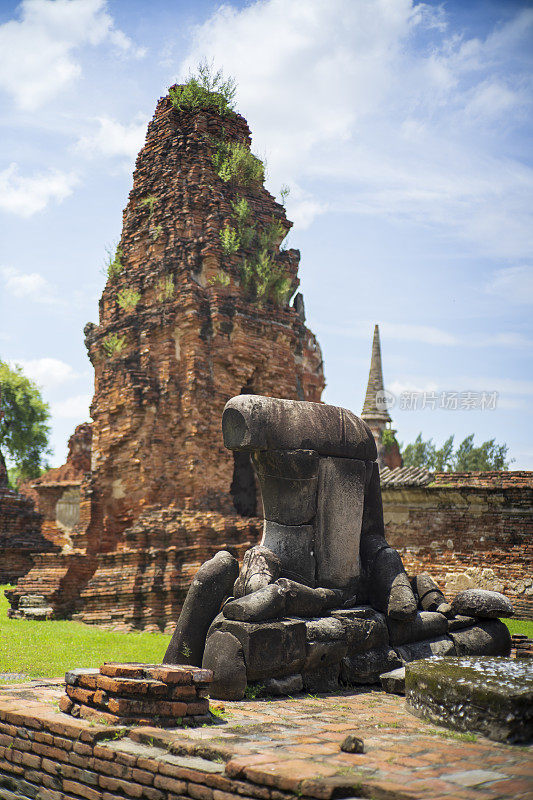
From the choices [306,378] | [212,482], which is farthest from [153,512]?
[306,378]

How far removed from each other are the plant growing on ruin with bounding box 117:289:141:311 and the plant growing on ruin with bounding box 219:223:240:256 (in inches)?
72.8

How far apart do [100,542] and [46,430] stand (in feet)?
63.1

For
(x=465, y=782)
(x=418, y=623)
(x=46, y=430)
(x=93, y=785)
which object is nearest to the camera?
(x=465, y=782)

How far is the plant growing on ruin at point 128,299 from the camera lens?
14.2m

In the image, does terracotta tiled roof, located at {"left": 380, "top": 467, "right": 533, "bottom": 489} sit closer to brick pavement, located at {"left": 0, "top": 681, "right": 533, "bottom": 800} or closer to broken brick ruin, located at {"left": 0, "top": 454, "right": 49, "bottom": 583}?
broken brick ruin, located at {"left": 0, "top": 454, "right": 49, "bottom": 583}

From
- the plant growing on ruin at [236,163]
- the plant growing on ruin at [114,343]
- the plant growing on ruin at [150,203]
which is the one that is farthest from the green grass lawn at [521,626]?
the plant growing on ruin at [150,203]

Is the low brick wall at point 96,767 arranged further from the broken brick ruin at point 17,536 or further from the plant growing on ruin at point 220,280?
the broken brick ruin at point 17,536

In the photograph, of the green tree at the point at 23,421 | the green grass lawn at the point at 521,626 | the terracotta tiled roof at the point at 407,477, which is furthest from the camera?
the green tree at the point at 23,421

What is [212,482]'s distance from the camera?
12828mm

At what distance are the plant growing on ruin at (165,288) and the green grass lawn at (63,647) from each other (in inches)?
228

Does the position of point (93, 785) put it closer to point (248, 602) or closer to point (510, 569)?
point (248, 602)

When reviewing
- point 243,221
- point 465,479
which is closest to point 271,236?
point 243,221

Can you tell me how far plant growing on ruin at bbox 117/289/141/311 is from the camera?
1420 centimetres

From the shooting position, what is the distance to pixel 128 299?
14242 mm
